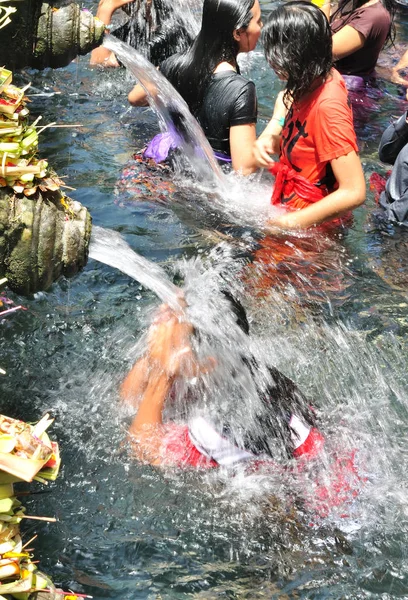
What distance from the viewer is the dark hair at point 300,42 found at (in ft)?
12.8

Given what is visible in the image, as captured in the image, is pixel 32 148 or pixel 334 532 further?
pixel 334 532

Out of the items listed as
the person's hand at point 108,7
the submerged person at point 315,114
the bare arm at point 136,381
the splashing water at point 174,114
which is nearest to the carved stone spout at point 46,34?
the splashing water at point 174,114

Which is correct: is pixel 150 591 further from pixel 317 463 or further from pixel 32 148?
pixel 32 148

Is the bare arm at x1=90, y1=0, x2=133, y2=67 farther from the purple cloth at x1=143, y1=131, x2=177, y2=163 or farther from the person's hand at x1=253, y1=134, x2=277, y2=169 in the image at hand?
the person's hand at x1=253, y1=134, x2=277, y2=169

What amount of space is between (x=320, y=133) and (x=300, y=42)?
0.47 meters

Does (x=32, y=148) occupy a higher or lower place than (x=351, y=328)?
higher

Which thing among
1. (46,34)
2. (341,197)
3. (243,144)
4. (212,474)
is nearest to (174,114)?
(243,144)

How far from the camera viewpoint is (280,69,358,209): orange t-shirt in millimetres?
3906

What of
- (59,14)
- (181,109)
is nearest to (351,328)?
(181,109)

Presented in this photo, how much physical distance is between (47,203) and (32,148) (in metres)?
0.18

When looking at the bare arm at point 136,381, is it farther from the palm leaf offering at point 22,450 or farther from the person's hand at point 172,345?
the palm leaf offering at point 22,450

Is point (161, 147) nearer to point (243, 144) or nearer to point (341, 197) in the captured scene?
point (243, 144)

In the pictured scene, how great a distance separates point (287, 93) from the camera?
4156 millimetres

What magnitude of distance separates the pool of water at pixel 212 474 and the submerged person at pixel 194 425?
0.49 feet
